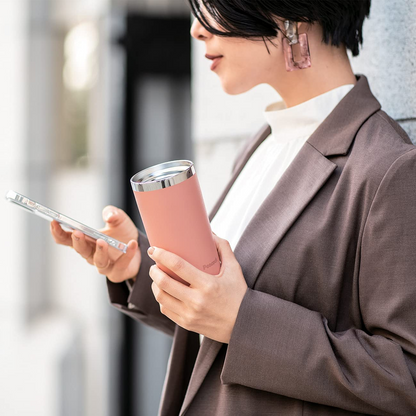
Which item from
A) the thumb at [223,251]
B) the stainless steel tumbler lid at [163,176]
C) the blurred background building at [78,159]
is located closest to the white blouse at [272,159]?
the thumb at [223,251]

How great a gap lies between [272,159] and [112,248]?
1.52 feet

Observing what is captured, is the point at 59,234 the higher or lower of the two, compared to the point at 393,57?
lower

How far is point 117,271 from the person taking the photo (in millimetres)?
1376

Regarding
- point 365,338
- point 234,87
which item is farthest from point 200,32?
point 365,338

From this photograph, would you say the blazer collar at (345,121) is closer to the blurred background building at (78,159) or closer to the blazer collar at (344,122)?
the blazer collar at (344,122)

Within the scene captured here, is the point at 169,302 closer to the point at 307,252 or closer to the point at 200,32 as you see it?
the point at 307,252

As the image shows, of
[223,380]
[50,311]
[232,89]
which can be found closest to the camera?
[223,380]

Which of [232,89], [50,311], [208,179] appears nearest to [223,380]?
[232,89]

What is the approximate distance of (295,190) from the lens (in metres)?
1.11

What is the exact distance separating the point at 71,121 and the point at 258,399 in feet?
16.0

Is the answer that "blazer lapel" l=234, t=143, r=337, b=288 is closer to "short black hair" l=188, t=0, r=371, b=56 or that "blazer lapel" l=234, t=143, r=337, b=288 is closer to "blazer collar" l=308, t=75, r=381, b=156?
"blazer collar" l=308, t=75, r=381, b=156

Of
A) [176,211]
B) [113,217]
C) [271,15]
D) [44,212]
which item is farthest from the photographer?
[113,217]

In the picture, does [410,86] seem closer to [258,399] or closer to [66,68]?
[258,399]

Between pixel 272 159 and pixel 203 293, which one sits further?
pixel 272 159
